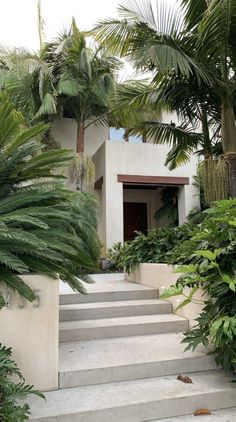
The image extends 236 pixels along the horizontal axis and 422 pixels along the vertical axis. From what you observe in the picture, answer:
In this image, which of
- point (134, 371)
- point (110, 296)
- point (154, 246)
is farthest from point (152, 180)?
point (134, 371)

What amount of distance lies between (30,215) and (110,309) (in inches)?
78.7

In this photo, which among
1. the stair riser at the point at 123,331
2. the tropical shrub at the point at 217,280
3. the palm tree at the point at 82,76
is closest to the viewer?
the tropical shrub at the point at 217,280

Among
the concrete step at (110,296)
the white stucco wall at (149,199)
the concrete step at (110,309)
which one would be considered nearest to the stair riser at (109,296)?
the concrete step at (110,296)

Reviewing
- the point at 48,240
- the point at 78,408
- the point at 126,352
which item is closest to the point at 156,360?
the point at 126,352

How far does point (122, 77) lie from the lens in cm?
1065

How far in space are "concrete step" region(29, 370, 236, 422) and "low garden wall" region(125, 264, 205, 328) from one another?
996mm

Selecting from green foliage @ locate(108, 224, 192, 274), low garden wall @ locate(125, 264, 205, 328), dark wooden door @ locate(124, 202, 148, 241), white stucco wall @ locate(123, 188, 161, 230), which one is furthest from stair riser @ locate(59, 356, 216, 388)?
white stucco wall @ locate(123, 188, 161, 230)

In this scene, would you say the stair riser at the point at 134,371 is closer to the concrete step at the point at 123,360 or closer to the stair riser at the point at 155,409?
the concrete step at the point at 123,360

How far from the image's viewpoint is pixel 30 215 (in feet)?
10.9

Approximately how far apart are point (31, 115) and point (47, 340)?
26.0 ft

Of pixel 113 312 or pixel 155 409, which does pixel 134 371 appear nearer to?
pixel 155 409

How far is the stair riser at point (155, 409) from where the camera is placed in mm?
2754

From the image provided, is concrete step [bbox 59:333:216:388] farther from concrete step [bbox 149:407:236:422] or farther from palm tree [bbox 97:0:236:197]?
palm tree [bbox 97:0:236:197]

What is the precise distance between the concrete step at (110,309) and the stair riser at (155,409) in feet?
5.66
